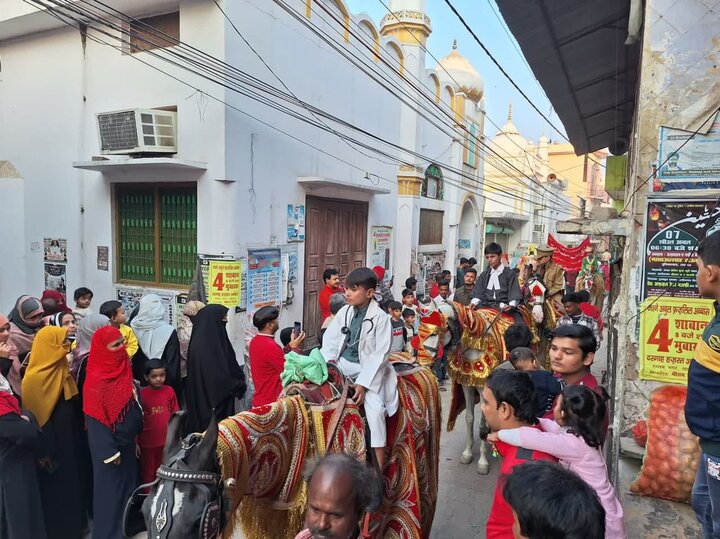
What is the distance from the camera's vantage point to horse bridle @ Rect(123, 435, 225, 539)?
1.79 metres

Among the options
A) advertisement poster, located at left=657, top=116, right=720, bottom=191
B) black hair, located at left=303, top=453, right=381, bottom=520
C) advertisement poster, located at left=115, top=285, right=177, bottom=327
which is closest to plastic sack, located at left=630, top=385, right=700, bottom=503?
advertisement poster, located at left=657, top=116, right=720, bottom=191

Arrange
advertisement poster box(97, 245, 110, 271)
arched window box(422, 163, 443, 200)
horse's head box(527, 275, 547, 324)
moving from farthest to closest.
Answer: arched window box(422, 163, 443, 200) < advertisement poster box(97, 245, 110, 271) < horse's head box(527, 275, 547, 324)

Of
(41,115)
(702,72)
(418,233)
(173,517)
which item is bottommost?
(173,517)

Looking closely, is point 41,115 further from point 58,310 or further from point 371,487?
point 371,487

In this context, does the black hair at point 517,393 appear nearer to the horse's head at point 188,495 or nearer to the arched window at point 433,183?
the horse's head at point 188,495

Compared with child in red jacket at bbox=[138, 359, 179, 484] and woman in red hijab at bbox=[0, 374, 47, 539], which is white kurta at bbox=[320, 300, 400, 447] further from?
woman in red hijab at bbox=[0, 374, 47, 539]

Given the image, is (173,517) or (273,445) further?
(273,445)

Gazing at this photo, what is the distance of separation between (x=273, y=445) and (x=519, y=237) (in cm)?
2526

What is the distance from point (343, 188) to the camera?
31.6 feet

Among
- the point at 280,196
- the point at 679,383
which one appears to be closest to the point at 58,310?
the point at 280,196

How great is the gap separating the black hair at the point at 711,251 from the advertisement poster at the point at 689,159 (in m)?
1.35

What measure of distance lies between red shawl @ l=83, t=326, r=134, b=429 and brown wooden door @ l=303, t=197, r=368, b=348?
5.62 m

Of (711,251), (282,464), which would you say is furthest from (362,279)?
(711,251)

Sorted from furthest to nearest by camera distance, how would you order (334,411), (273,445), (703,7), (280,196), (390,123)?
(390,123) → (280,196) → (703,7) → (334,411) → (273,445)
